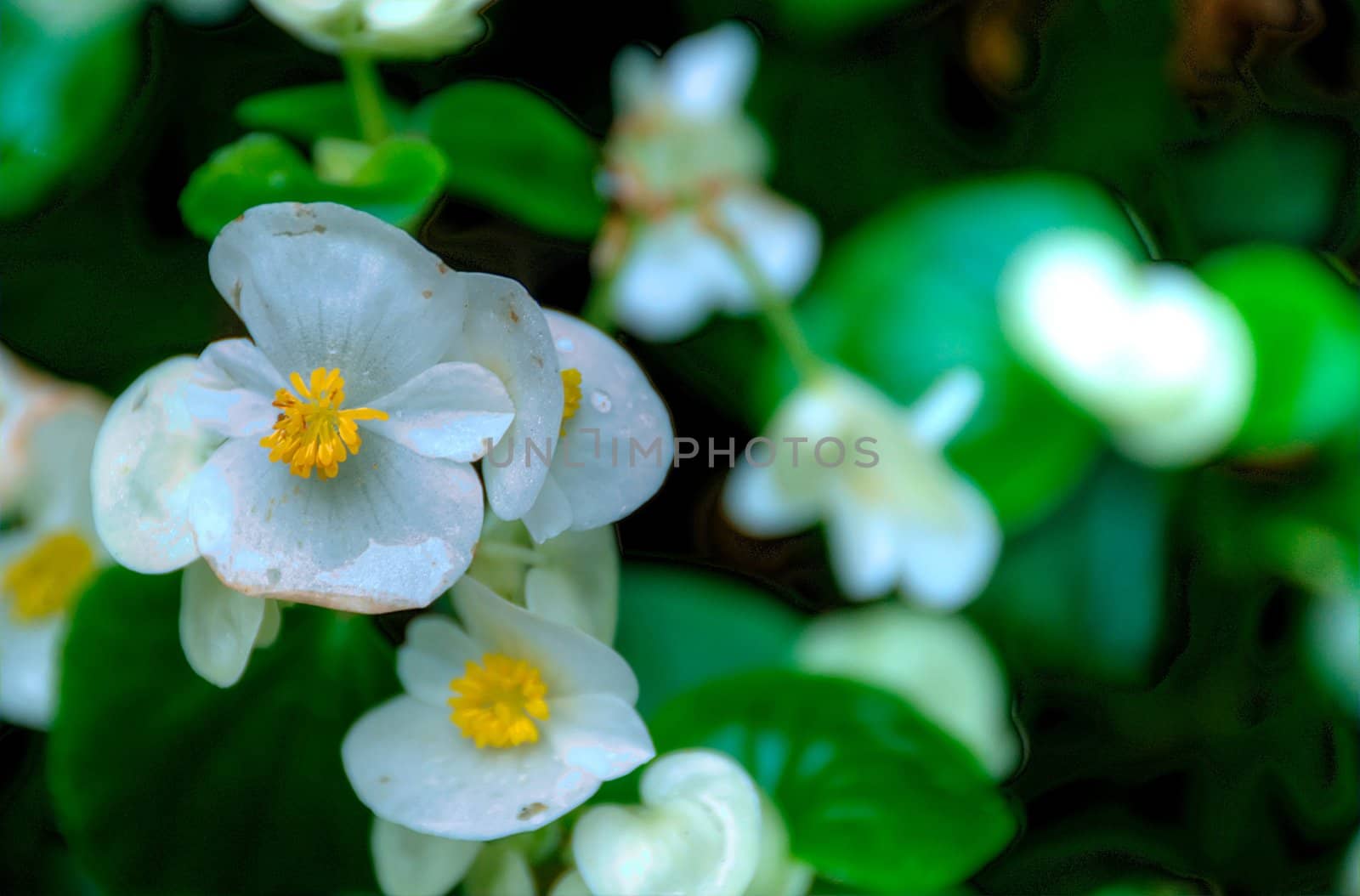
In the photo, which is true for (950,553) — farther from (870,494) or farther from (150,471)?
(150,471)

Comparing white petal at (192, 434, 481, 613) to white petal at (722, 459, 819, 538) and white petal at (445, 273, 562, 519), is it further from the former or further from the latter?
white petal at (722, 459, 819, 538)

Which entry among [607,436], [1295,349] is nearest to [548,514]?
[607,436]

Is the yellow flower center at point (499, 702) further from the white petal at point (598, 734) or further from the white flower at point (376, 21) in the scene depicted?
the white flower at point (376, 21)

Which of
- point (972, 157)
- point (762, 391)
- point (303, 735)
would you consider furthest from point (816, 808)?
point (972, 157)

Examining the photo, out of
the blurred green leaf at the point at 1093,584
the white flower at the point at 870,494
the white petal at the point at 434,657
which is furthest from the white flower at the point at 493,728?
the blurred green leaf at the point at 1093,584

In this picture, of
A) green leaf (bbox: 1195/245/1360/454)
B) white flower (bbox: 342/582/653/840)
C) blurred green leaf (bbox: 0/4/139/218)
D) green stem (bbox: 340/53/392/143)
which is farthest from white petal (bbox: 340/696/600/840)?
green leaf (bbox: 1195/245/1360/454)

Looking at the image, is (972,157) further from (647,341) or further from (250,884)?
(250,884)
